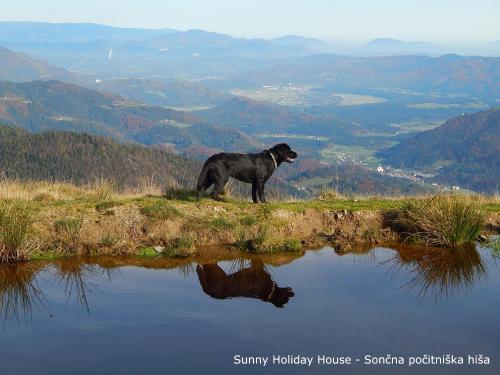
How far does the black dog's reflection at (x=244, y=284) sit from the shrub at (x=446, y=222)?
4.27m

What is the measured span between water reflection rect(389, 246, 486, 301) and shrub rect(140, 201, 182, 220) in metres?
5.17

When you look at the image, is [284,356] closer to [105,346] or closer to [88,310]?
[105,346]

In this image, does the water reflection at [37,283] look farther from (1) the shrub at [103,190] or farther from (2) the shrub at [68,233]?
(1) the shrub at [103,190]

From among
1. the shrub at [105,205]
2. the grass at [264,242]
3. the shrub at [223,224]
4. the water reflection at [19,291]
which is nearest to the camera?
the water reflection at [19,291]

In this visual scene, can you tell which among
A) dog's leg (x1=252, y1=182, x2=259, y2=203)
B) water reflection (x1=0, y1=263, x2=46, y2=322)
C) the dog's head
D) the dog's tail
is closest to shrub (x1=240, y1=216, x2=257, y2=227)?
the dog's tail

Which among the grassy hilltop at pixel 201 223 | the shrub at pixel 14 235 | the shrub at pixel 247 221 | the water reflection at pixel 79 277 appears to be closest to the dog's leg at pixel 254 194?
the grassy hilltop at pixel 201 223

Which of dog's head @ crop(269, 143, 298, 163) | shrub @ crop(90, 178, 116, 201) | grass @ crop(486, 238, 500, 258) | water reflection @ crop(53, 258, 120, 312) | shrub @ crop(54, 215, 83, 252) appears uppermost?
dog's head @ crop(269, 143, 298, 163)

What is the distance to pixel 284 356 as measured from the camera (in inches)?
301


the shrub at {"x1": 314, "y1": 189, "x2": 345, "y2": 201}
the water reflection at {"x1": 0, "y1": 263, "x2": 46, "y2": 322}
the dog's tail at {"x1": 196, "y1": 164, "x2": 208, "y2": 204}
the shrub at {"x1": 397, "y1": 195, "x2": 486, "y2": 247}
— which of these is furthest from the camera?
the shrub at {"x1": 314, "y1": 189, "x2": 345, "y2": 201}

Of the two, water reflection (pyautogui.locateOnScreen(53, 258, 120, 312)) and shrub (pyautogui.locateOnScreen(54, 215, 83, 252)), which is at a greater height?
shrub (pyautogui.locateOnScreen(54, 215, 83, 252))

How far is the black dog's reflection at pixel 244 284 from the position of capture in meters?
10.1

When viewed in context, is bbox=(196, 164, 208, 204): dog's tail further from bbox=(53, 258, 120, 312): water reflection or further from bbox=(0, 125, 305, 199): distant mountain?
bbox=(0, 125, 305, 199): distant mountain

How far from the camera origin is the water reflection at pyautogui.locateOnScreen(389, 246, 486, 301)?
35.1 feet

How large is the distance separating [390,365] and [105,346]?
12.2ft
